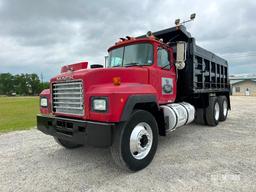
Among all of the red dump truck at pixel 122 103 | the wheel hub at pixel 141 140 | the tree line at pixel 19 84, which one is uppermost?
the tree line at pixel 19 84

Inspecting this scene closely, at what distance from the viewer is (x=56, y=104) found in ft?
13.6

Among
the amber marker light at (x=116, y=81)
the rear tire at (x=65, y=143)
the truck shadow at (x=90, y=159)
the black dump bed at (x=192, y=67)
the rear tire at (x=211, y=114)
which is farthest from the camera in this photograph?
the rear tire at (x=211, y=114)

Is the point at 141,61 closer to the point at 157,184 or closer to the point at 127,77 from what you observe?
the point at 127,77

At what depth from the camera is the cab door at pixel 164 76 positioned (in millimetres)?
4638

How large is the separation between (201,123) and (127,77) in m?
5.14

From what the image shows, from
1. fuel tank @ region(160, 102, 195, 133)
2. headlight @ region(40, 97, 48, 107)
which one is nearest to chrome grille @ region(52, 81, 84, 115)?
headlight @ region(40, 97, 48, 107)

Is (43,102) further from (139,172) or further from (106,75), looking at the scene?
(139,172)

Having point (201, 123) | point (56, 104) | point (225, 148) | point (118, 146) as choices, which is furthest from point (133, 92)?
point (201, 123)

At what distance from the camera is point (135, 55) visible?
185 inches

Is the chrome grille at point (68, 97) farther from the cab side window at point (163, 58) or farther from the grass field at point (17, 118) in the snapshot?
the grass field at point (17, 118)

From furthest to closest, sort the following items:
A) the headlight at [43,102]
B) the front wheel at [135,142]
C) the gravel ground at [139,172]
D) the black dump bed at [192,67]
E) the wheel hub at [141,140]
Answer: the black dump bed at [192,67] < the headlight at [43,102] < the wheel hub at [141,140] < the front wheel at [135,142] < the gravel ground at [139,172]

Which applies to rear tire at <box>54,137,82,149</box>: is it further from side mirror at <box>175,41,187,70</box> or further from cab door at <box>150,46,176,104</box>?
side mirror at <box>175,41,187,70</box>

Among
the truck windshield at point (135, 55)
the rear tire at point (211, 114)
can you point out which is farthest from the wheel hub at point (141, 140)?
the rear tire at point (211, 114)

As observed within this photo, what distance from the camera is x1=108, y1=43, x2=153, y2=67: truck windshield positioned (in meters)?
4.60
